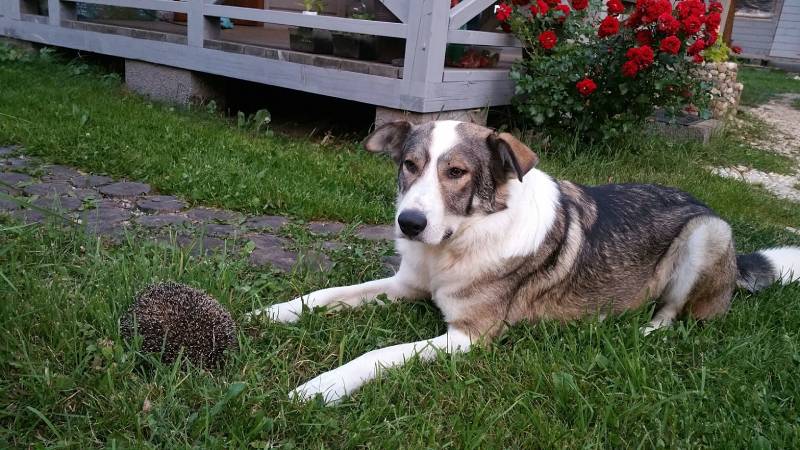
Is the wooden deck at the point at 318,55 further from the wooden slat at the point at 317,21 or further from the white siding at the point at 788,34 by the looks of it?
the white siding at the point at 788,34

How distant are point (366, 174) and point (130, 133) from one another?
81.5 inches

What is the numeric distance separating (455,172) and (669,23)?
3947mm

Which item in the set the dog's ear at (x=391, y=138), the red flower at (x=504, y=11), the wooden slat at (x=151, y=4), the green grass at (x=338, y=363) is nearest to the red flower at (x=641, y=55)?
the red flower at (x=504, y=11)

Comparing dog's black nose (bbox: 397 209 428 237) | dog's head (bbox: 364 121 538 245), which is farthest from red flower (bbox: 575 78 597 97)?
dog's black nose (bbox: 397 209 428 237)

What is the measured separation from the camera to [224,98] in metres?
7.93

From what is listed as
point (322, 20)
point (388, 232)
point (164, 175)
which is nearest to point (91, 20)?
point (322, 20)

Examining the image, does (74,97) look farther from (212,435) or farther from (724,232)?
(724,232)

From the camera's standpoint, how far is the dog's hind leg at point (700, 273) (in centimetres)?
322

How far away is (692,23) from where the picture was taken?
225 inches

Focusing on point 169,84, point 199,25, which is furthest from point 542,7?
point 169,84

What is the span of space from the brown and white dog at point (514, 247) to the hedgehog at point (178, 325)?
1.30 feet

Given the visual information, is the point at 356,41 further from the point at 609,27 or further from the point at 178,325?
the point at 178,325

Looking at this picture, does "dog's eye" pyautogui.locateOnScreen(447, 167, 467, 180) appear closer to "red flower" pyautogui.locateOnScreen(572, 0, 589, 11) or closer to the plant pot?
the plant pot

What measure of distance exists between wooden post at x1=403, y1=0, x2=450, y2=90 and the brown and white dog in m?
2.68
